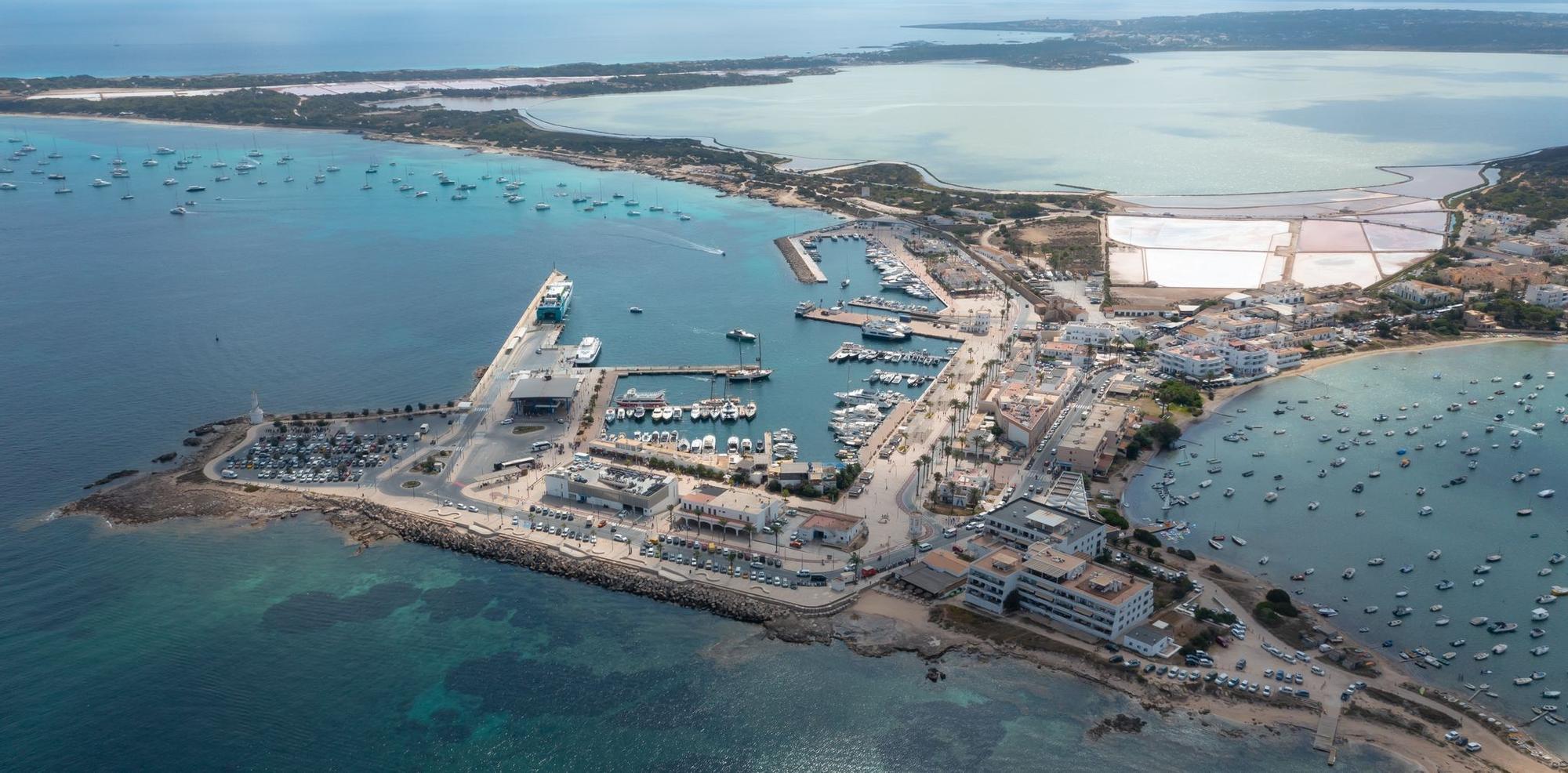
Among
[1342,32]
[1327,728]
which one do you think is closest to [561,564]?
[1327,728]

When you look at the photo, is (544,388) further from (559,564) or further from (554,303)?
(559,564)

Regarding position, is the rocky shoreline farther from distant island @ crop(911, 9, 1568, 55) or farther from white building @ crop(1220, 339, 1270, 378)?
distant island @ crop(911, 9, 1568, 55)

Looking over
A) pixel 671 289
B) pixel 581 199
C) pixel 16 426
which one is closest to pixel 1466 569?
pixel 671 289

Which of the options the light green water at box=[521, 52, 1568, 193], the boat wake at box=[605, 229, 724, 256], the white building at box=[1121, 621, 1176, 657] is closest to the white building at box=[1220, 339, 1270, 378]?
the white building at box=[1121, 621, 1176, 657]

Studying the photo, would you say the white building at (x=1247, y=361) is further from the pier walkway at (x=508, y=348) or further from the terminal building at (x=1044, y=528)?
the pier walkway at (x=508, y=348)

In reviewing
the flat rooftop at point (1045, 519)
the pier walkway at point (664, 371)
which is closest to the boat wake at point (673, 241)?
the pier walkway at point (664, 371)

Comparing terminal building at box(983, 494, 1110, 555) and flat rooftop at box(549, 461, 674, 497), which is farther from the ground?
flat rooftop at box(549, 461, 674, 497)
